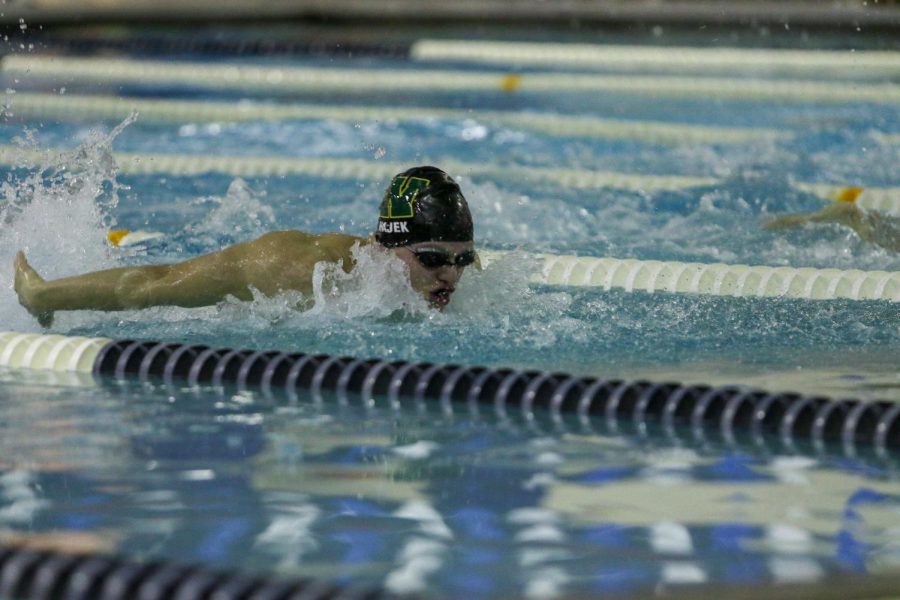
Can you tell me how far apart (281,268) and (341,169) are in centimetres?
317

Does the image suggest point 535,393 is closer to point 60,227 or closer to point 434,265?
point 434,265

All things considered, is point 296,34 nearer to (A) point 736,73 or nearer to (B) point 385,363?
(A) point 736,73

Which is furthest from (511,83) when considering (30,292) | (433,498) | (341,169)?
(433,498)

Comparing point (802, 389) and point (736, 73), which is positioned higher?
point (736, 73)

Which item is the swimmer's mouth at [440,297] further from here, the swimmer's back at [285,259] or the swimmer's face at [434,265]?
the swimmer's back at [285,259]

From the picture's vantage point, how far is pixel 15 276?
4.05m

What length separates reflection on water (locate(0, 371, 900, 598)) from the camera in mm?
2168

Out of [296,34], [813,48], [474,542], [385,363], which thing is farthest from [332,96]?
[474,542]

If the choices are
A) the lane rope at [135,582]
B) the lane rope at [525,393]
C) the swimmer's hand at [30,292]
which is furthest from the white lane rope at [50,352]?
the lane rope at [135,582]

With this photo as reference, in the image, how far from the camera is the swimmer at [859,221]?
16.8 ft

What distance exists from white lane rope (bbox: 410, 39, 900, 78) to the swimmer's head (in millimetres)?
6204

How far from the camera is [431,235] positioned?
153 inches

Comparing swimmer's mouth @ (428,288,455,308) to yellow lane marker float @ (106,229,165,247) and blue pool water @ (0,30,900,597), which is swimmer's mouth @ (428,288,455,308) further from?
yellow lane marker float @ (106,229,165,247)

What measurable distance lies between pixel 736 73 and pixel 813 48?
3.13ft
